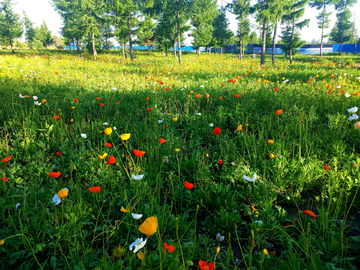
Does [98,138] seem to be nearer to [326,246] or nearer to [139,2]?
[326,246]

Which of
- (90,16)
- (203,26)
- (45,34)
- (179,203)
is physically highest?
(45,34)

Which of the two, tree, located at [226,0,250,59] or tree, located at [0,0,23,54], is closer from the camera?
tree, located at [226,0,250,59]

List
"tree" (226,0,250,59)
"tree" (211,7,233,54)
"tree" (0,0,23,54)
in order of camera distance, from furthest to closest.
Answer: "tree" (211,7,233,54)
"tree" (0,0,23,54)
"tree" (226,0,250,59)

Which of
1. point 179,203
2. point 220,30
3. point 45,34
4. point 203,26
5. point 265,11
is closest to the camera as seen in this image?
point 179,203

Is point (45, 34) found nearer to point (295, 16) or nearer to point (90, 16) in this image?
point (90, 16)

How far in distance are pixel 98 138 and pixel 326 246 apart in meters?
2.73

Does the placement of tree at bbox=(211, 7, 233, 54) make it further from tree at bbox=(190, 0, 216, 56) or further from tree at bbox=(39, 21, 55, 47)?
tree at bbox=(39, 21, 55, 47)

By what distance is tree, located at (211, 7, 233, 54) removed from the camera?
111ft

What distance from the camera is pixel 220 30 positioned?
1335 inches

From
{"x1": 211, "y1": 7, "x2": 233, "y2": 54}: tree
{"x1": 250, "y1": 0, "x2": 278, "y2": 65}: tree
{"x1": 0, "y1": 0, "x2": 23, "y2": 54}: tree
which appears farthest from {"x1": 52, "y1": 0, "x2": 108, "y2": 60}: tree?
{"x1": 211, "y1": 7, "x2": 233, "y2": 54}: tree

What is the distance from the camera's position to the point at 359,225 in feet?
5.12

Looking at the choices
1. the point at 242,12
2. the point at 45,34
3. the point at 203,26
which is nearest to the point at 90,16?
the point at 242,12

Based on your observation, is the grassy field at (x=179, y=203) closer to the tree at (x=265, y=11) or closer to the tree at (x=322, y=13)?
the tree at (x=265, y=11)

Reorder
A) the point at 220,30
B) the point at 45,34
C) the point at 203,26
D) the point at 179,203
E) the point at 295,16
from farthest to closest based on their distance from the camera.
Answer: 1. the point at 45,34
2. the point at 220,30
3. the point at 203,26
4. the point at 295,16
5. the point at 179,203
